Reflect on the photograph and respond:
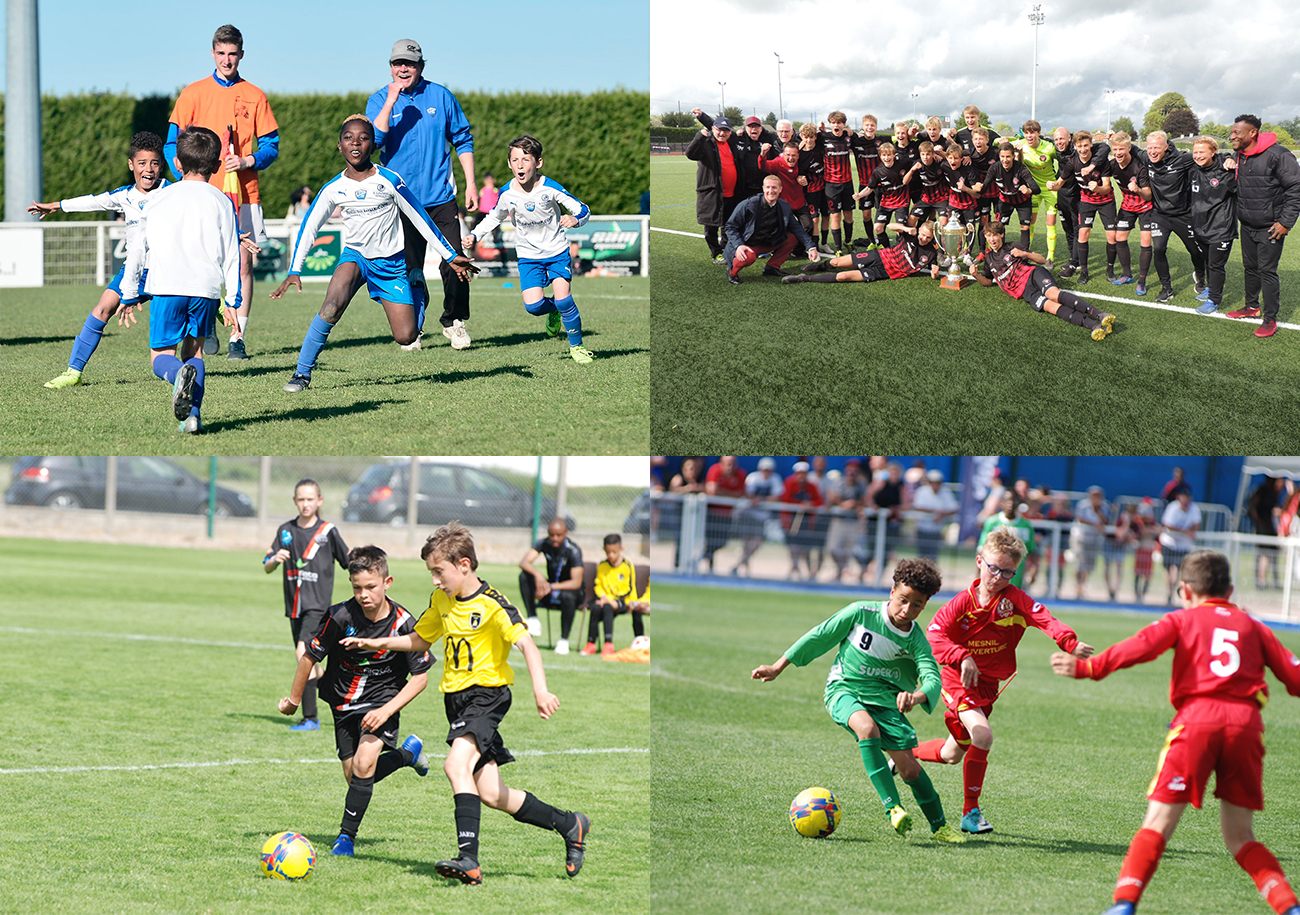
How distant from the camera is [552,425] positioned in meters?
8.77

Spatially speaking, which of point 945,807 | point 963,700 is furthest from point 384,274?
point 945,807

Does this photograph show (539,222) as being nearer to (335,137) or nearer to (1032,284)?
(1032,284)

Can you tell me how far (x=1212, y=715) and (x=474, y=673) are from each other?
9.94 ft

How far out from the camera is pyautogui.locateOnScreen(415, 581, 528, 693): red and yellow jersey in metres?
5.18

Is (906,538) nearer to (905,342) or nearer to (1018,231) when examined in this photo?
(1018,231)

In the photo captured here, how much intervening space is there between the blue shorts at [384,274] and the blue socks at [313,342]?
46 cm

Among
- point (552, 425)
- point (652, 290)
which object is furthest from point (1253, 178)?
point (552, 425)

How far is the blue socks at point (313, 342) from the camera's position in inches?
358

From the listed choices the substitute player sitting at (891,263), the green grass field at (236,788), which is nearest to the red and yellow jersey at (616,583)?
the green grass field at (236,788)

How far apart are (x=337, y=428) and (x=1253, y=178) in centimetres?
973

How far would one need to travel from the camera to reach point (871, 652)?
225 inches

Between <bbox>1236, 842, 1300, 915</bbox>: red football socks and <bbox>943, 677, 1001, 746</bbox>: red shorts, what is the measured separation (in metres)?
1.78

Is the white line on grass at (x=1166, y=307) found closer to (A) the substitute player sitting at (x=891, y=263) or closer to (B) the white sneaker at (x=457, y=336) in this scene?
(A) the substitute player sitting at (x=891, y=263)

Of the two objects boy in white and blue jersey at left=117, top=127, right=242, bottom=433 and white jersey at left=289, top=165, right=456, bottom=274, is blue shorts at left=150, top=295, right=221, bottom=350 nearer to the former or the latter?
boy in white and blue jersey at left=117, top=127, right=242, bottom=433
